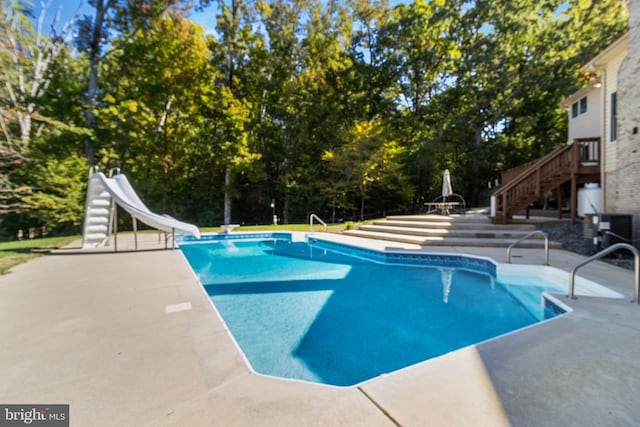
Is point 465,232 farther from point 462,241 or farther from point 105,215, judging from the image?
point 105,215

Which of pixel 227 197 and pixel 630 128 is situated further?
pixel 227 197

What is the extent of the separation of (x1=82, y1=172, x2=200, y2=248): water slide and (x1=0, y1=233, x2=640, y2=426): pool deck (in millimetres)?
5018

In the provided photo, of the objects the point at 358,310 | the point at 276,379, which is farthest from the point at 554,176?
the point at 276,379

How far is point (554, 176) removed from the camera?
8.98 metres

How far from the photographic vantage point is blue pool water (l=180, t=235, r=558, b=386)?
3258 mm

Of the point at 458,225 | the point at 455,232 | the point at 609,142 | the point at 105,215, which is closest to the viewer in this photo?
the point at 609,142

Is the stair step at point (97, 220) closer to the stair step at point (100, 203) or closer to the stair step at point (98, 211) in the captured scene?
the stair step at point (98, 211)

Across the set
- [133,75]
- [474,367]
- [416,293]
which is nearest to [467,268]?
[416,293]

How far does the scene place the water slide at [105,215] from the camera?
27.6 feet

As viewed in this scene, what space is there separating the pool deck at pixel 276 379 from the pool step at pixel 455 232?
16.8 feet

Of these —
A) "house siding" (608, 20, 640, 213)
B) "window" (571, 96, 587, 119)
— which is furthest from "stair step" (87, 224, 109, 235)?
"window" (571, 96, 587, 119)

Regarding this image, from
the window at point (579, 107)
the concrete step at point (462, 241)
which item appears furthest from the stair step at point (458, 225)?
the window at point (579, 107)

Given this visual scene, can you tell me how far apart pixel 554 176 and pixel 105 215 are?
1474 cm

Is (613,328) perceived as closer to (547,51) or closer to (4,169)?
(547,51)
